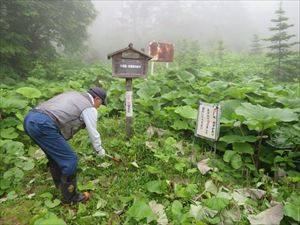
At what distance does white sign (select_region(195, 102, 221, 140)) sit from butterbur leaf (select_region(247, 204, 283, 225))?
1328 millimetres

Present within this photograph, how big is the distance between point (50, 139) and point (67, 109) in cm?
41

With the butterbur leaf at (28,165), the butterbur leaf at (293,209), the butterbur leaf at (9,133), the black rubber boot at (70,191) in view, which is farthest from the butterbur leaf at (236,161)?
the butterbur leaf at (9,133)

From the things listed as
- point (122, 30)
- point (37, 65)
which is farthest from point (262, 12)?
point (37, 65)

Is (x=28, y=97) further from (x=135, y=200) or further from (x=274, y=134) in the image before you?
(x=274, y=134)

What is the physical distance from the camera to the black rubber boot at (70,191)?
3.74 meters

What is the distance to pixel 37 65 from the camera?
1159 centimetres

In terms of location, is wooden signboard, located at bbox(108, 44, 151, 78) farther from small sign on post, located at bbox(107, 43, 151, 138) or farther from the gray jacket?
the gray jacket

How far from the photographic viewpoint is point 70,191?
149 inches

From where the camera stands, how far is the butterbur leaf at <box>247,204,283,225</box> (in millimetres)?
3303

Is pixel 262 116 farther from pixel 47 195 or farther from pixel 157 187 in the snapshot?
pixel 47 195

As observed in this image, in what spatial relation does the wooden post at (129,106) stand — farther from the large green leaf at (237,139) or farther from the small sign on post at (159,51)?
the small sign on post at (159,51)

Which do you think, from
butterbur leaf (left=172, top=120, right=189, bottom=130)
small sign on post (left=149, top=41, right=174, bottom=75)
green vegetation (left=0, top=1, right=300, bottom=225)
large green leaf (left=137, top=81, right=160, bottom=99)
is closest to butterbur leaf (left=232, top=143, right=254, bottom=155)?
green vegetation (left=0, top=1, right=300, bottom=225)

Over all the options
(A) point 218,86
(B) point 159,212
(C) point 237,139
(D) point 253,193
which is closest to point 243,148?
(C) point 237,139

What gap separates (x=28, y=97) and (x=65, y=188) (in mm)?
3478
